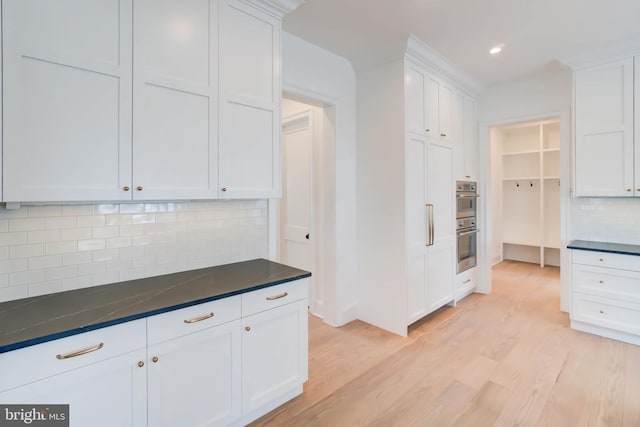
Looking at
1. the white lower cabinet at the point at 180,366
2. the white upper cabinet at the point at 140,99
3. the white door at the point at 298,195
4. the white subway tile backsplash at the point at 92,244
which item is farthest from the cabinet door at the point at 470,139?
the white subway tile backsplash at the point at 92,244

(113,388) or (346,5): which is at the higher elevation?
(346,5)

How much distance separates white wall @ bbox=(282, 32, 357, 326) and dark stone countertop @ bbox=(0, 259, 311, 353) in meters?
1.18

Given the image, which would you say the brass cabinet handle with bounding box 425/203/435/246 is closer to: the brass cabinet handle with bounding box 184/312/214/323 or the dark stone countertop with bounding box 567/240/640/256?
the dark stone countertop with bounding box 567/240/640/256

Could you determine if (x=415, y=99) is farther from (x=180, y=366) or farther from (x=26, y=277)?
(x=26, y=277)

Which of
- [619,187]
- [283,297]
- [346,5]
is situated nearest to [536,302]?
[619,187]

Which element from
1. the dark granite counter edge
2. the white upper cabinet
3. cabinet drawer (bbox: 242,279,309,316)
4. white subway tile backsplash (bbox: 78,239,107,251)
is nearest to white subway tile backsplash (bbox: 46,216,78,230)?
white subway tile backsplash (bbox: 78,239,107,251)

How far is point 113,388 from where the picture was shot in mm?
1306

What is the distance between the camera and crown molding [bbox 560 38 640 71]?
2.79 metres

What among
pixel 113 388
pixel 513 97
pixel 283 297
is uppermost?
pixel 513 97

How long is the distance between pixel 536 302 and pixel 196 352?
13.4ft

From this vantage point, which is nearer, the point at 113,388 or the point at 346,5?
the point at 113,388

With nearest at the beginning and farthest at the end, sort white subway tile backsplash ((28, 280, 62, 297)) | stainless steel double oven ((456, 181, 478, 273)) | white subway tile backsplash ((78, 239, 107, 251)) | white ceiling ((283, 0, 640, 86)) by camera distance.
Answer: white subway tile backsplash ((28, 280, 62, 297)) → white subway tile backsplash ((78, 239, 107, 251)) → white ceiling ((283, 0, 640, 86)) → stainless steel double oven ((456, 181, 478, 273))

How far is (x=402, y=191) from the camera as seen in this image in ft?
9.50

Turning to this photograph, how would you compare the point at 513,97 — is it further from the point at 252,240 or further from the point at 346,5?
the point at 252,240
